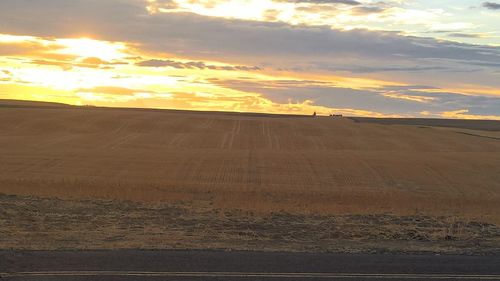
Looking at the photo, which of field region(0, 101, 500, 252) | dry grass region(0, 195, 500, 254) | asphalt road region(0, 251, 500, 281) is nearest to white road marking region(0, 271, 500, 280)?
asphalt road region(0, 251, 500, 281)

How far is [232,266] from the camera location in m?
10.3

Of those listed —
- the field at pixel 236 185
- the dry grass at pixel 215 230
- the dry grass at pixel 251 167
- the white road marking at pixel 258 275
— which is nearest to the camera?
the white road marking at pixel 258 275

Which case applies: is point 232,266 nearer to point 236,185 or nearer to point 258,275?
point 258,275

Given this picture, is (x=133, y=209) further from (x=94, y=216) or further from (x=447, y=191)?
(x=447, y=191)

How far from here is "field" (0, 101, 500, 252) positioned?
14.6m

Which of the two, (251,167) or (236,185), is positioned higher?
(251,167)

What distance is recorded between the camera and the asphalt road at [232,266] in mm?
9539

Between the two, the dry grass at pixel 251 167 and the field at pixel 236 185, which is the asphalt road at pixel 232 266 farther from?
the dry grass at pixel 251 167

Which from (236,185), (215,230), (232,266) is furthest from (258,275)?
(236,185)

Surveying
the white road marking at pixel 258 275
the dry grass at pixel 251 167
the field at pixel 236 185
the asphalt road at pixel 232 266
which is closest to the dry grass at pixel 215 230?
the field at pixel 236 185

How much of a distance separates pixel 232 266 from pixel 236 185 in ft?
82.3

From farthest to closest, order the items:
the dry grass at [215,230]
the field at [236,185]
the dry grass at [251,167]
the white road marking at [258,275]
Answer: the dry grass at [251,167] < the field at [236,185] < the dry grass at [215,230] < the white road marking at [258,275]

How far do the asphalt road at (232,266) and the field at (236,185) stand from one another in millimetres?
1103

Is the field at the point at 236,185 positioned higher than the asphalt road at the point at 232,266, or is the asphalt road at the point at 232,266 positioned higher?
the asphalt road at the point at 232,266
